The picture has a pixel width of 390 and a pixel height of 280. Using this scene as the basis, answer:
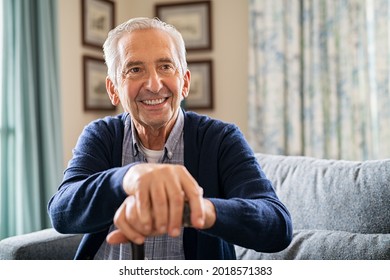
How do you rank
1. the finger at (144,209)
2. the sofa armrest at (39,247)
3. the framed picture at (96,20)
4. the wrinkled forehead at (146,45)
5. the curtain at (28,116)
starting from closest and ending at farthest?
the finger at (144,209) < the wrinkled forehead at (146,45) < the sofa armrest at (39,247) < the curtain at (28,116) < the framed picture at (96,20)

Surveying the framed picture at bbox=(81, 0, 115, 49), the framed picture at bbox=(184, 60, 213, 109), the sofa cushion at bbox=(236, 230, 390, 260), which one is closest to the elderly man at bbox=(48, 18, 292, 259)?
the sofa cushion at bbox=(236, 230, 390, 260)

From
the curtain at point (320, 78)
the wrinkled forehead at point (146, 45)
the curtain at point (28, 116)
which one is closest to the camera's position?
the wrinkled forehead at point (146, 45)

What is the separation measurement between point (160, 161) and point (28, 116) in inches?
70.3

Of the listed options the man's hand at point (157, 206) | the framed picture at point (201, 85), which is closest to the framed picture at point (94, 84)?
the framed picture at point (201, 85)

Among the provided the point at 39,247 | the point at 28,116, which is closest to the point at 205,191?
the point at 39,247

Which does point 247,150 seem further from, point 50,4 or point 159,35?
point 50,4

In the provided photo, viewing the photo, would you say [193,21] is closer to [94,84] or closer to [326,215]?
[94,84]

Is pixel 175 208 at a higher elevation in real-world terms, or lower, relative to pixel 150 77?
lower

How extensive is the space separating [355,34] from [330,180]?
2.09 meters

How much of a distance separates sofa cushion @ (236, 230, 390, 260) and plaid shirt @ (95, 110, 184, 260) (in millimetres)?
412

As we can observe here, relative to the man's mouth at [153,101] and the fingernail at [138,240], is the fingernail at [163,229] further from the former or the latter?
the man's mouth at [153,101]

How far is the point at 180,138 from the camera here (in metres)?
1.31

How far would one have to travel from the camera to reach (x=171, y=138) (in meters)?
1.29

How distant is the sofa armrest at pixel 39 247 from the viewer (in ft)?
5.53
